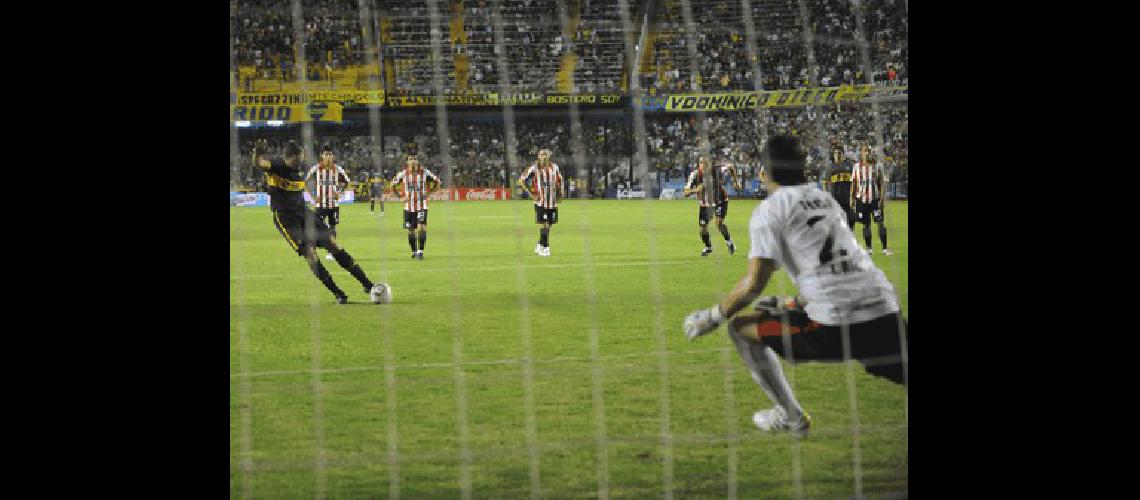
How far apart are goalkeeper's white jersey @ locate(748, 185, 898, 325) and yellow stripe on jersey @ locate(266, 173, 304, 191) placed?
7.29m

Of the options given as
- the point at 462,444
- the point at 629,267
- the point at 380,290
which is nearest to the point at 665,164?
the point at 629,267

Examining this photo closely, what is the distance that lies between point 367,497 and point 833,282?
7.72 ft

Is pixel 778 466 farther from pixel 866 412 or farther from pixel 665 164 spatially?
pixel 665 164

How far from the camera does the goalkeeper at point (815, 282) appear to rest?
4.97m

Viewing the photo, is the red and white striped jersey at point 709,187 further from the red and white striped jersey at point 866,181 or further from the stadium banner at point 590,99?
the stadium banner at point 590,99

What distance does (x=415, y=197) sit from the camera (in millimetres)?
17219

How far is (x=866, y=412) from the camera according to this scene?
6289mm

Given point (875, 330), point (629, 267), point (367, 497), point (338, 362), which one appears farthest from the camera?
point (629, 267)

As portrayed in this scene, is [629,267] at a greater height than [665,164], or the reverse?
[665,164]

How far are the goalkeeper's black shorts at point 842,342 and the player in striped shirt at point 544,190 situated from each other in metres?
12.1

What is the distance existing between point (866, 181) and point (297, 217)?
9.53 metres

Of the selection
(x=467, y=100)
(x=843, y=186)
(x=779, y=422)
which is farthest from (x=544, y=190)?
(x=779, y=422)

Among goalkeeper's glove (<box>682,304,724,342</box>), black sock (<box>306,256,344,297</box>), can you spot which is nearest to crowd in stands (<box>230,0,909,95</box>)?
black sock (<box>306,256,344,297</box>)

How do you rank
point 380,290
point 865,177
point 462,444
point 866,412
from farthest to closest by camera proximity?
point 865,177, point 380,290, point 866,412, point 462,444
